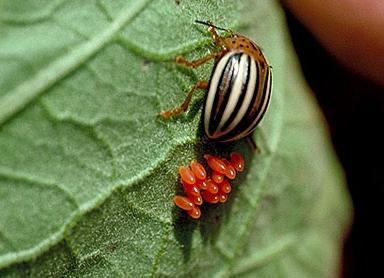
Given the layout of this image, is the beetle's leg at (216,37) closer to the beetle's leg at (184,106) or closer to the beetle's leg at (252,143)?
the beetle's leg at (184,106)

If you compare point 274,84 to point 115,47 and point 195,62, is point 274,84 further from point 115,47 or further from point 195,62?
point 115,47

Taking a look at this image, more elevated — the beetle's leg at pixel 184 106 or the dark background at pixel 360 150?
the beetle's leg at pixel 184 106

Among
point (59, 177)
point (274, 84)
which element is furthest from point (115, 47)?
point (274, 84)

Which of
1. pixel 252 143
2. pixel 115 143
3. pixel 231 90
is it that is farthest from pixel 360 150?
pixel 115 143

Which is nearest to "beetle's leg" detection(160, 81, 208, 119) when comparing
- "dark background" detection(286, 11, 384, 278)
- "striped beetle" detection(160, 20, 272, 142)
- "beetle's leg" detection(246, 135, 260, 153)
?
"striped beetle" detection(160, 20, 272, 142)

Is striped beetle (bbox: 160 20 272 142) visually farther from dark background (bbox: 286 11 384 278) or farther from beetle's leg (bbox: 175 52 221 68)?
dark background (bbox: 286 11 384 278)

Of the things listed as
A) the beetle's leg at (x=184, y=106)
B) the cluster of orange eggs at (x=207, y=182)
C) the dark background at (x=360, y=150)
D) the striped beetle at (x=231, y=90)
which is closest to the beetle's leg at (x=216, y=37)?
the striped beetle at (x=231, y=90)
